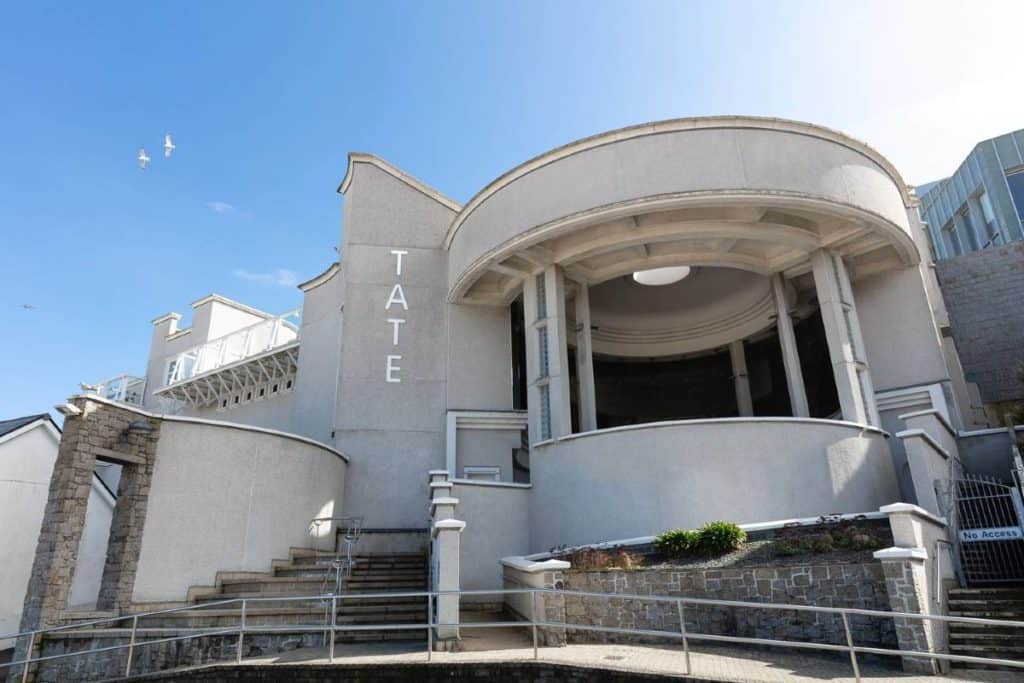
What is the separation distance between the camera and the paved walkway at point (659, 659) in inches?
276

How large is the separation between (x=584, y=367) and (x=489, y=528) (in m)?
4.79

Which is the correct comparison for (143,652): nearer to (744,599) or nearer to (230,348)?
(744,599)

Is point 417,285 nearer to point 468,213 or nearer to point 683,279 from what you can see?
point 468,213

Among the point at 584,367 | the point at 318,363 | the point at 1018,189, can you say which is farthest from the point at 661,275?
the point at 1018,189

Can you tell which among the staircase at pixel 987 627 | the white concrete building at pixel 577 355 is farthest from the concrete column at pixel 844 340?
the staircase at pixel 987 627

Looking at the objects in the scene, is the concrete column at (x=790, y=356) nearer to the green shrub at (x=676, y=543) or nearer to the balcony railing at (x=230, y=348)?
the green shrub at (x=676, y=543)

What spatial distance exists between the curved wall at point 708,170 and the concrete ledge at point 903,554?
777cm

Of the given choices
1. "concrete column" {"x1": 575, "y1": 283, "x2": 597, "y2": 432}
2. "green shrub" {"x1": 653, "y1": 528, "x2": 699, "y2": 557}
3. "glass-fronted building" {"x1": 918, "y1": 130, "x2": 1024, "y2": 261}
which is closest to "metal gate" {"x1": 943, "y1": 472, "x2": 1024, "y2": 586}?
"green shrub" {"x1": 653, "y1": 528, "x2": 699, "y2": 557}

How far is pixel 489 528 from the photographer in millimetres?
14117

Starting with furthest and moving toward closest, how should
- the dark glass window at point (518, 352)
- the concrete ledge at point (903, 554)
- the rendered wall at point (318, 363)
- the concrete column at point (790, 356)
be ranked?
the dark glass window at point (518, 352) < the rendered wall at point (318, 363) < the concrete column at point (790, 356) < the concrete ledge at point (903, 554)

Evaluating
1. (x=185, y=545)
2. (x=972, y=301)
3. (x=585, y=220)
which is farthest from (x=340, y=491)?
(x=972, y=301)

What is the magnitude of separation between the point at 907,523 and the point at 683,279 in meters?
13.5

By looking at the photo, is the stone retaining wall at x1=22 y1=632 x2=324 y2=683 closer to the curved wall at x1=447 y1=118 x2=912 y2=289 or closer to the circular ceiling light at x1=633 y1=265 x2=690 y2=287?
the curved wall at x1=447 y1=118 x2=912 y2=289

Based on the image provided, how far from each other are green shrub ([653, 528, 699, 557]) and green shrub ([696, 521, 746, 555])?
0.11 m
